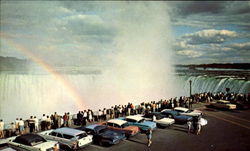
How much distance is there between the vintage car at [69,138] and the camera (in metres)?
15.0

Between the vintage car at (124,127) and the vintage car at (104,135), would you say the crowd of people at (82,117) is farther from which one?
the vintage car at (104,135)

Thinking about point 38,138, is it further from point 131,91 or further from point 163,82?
point 163,82

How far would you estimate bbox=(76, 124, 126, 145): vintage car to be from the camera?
52.4ft

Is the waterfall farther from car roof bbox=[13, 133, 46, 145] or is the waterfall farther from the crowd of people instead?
car roof bbox=[13, 133, 46, 145]

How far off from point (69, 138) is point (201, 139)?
9850 mm

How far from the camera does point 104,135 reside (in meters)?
16.5

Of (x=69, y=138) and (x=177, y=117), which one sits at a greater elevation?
(x=177, y=117)

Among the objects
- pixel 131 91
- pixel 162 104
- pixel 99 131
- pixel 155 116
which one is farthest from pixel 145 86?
pixel 99 131

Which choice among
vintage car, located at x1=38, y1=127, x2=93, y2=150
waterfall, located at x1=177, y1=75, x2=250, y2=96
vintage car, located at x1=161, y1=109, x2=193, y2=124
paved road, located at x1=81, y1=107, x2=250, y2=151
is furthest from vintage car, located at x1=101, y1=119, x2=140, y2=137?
waterfall, located at x1=177, y1=75, x2=250, y2=96

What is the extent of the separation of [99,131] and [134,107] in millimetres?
10446

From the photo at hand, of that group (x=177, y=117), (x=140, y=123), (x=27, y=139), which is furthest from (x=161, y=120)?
(x=27, y=139)

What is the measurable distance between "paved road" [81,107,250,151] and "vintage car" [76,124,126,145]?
1.56 feet

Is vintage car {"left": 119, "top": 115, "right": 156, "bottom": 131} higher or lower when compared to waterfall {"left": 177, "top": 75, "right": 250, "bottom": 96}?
lower

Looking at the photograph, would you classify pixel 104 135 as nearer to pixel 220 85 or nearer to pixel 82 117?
pixel 82 117
